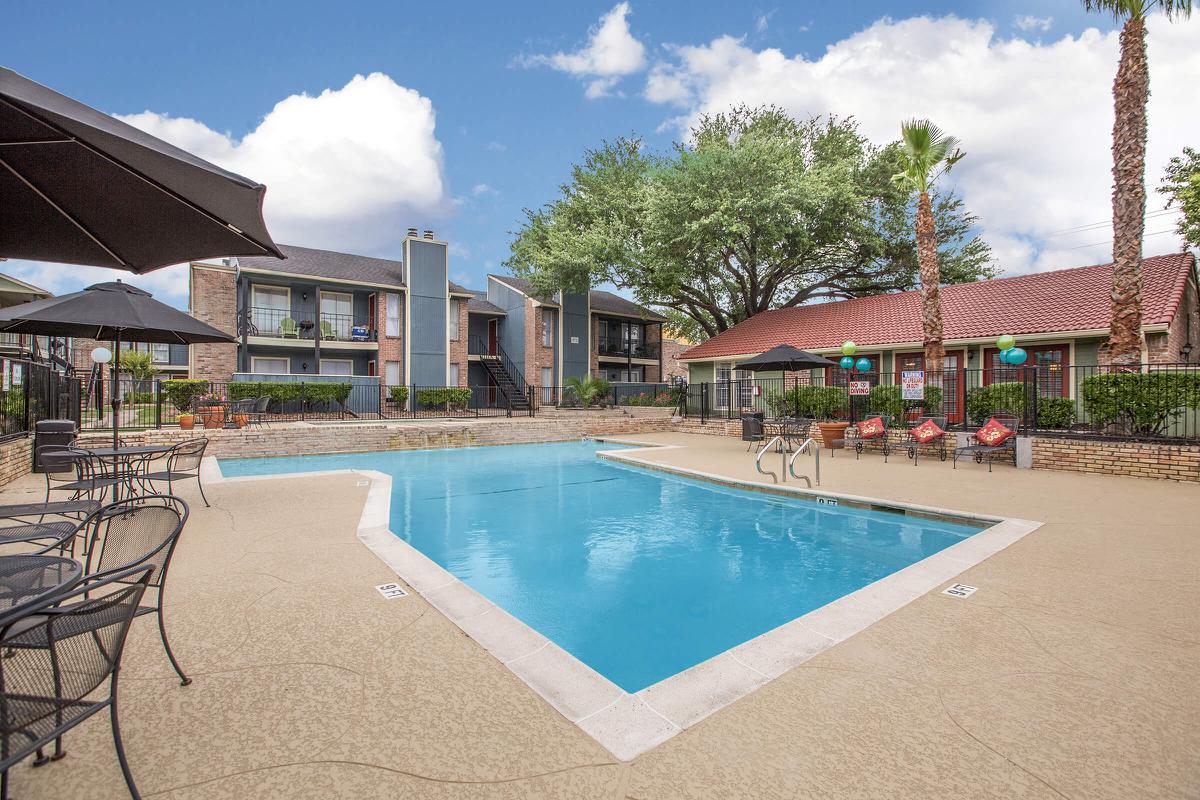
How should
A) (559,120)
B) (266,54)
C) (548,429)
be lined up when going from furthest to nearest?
(559,120) < (548,429) < (266,54)

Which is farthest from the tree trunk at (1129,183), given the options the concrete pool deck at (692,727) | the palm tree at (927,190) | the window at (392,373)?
the window at (392,373)

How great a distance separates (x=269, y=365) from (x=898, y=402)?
76.9 feet

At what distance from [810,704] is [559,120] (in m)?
28.6

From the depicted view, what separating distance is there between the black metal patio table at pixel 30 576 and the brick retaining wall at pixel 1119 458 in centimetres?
1353

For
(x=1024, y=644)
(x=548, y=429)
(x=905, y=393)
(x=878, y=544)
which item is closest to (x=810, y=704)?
(x=1024, y=644)

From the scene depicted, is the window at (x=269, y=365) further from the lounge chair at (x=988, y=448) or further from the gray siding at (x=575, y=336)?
the lounge chair at (x=988, y=448)

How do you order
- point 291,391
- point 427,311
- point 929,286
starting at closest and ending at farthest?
point 929,286
point 291,391
point 427,311

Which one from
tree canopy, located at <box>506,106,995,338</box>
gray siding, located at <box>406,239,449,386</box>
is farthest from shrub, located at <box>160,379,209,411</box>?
tree canopy, located at <box>506,106,995,338</box>

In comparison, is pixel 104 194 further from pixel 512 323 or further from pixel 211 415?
pixel 512 323

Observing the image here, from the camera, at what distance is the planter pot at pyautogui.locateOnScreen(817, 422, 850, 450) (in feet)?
48.3

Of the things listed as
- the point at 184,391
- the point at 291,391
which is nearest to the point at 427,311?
the point at 291,391

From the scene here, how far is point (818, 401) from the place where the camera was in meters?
17.6

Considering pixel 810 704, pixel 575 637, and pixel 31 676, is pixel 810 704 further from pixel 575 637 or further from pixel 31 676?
pixel 31 676

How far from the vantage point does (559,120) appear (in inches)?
1058
